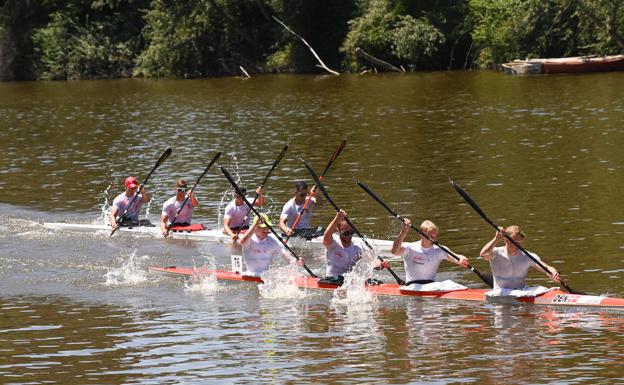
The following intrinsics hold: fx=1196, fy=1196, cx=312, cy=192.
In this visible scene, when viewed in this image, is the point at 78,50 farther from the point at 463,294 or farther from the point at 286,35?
the point at 463,294

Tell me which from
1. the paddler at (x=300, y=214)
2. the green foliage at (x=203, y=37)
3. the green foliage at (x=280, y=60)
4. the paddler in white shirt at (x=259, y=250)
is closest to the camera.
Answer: the paddler in white shirt at (x=259, y=250)

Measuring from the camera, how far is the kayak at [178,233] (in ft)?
78.6

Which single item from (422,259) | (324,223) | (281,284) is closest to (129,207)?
(324,223)

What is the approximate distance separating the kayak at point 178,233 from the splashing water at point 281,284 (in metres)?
2.86

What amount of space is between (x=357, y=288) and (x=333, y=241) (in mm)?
1105

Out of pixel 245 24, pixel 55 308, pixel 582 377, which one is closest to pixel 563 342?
pixel 582 377

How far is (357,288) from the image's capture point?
65.7 feet

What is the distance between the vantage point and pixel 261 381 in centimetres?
1518

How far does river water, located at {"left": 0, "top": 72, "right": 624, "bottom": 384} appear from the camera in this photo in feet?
52.6

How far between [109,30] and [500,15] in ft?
96.4

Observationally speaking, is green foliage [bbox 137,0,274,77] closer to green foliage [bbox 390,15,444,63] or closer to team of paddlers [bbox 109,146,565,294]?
green foliage [bbox 390,15,444,63]

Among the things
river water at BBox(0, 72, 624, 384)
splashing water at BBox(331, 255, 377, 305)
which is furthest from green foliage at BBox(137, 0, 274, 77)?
splashing water at BBox(331, 255, 377, 305)

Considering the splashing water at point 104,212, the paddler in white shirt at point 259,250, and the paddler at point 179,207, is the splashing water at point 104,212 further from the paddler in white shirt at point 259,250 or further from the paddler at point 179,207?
the paddler in white shirt at point 259,250

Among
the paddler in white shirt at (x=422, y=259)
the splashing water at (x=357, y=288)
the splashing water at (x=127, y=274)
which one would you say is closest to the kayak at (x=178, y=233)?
the splashing water at (x=127, y=274)
